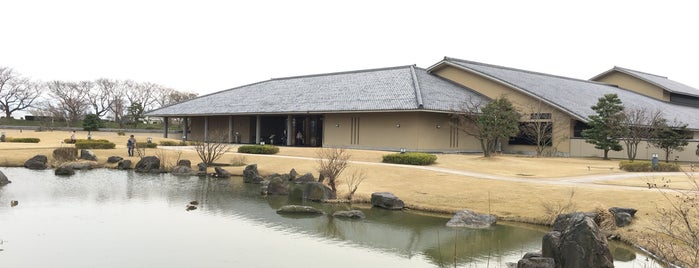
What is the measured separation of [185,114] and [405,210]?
31095 mm

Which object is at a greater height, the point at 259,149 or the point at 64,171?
the point at 259,149

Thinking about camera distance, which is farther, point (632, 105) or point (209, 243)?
point (632, 105)

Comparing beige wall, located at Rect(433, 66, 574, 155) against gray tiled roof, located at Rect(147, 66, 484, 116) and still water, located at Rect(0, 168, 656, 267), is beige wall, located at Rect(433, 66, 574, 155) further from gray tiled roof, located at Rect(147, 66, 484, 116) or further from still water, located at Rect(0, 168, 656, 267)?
still water, located at Rect(0, 168, 656, 267)

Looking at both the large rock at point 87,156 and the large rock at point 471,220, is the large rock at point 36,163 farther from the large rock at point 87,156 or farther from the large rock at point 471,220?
the large rock at point 471,220

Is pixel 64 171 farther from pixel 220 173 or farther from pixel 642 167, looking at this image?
pixel 642 167

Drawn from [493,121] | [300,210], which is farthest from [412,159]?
[300,210]

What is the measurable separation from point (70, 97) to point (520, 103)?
61.1 m

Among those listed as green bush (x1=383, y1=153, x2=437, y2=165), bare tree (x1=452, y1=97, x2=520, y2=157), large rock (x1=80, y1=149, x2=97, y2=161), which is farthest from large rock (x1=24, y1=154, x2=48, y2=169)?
bare tree (x1=452, y1=97, x2=520, y2=157)

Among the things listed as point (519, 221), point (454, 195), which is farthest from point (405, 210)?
point (519, 221)

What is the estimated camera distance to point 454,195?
16922mm

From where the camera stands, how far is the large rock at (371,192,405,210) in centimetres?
1634

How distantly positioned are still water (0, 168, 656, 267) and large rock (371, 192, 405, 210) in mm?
362

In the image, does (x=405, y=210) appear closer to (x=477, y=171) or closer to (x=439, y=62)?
(x=477, y=171)

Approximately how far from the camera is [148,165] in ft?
82.6
